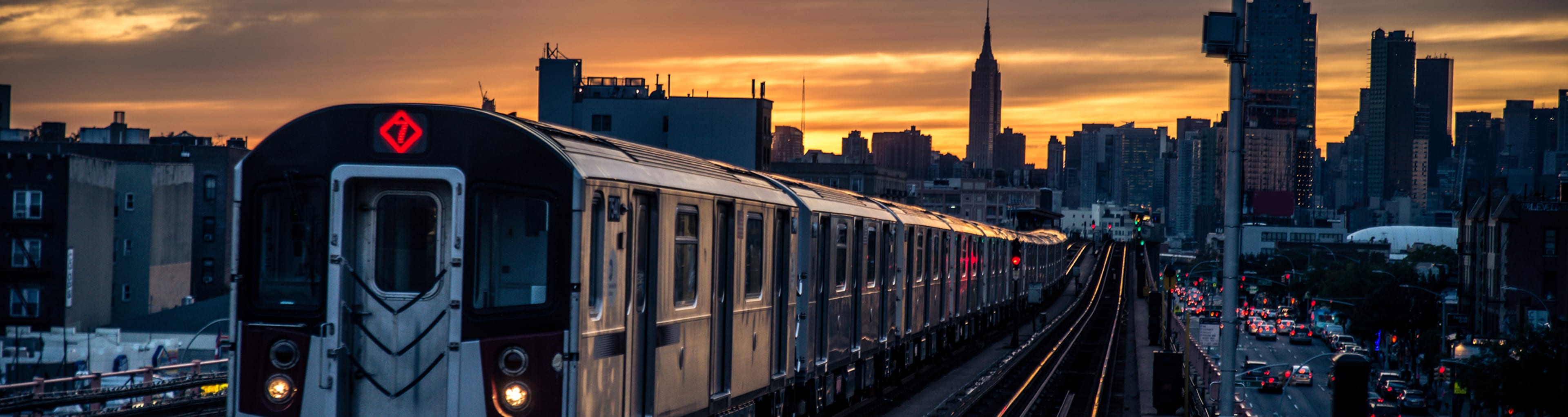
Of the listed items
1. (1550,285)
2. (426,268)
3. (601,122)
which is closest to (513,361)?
(426,268)

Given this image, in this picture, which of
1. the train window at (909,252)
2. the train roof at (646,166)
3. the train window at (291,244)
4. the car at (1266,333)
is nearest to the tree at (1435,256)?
the car at (1266,333)

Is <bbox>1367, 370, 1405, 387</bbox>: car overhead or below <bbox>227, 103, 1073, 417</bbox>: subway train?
below

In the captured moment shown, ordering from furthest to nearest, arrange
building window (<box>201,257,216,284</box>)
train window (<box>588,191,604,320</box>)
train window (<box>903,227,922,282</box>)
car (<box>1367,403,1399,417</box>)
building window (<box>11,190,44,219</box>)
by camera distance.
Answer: building window (<box>201,257,216,284</box>) → building window (<box>11,190,44,219</box>) → car (<box>1367,403,1399,417</box>) → train window (<box>903,227,922,282</box>) → train window (<box>588,191,604,320</box>)

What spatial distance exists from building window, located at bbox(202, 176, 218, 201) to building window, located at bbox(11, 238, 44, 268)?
18.9m

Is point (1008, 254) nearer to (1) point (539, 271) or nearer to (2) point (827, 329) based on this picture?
(2) point (827, 329)

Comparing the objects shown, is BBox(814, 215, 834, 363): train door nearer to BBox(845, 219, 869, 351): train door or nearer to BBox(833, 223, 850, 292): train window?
BBox(833, 223, 850, 292): train window

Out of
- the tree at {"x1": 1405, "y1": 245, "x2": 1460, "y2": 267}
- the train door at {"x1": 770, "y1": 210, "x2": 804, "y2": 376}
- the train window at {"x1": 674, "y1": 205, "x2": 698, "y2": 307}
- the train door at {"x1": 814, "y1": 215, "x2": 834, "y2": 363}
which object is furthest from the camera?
the tree at {"x1": 1405, "y1": 245, "x2": 1460, "y2": 267}

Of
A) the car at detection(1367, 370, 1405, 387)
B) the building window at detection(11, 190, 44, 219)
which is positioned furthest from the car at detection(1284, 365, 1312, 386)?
the building window at detection(11, 190, 44, 219)

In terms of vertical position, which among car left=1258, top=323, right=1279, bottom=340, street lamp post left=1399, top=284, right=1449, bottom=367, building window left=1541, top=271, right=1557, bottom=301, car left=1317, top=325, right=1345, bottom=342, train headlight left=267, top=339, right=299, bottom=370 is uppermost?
train headlight left=267, top=339, right=299, bottom=370

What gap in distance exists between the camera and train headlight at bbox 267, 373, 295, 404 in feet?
27.8

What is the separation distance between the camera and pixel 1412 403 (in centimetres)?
5316

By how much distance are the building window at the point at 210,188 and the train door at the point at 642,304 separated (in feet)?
200

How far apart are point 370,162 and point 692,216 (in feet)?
10.9

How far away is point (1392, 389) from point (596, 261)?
54.6 m
